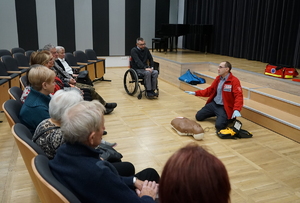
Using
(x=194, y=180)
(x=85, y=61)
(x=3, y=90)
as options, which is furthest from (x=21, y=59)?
(x=194, y=180)

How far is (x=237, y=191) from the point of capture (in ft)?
A: 7.76

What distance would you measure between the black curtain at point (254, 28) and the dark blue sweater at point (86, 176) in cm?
583

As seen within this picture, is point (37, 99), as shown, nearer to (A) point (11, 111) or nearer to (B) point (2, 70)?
(A) point (11, 111)

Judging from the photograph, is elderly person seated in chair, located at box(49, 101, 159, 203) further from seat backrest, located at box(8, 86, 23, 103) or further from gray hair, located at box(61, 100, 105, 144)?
seat backrest, located at box(8, 86, 23, 103)

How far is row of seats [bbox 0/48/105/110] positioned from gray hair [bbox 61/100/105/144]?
3.16 metres

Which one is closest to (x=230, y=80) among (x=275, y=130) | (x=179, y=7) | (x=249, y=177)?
(x=275, y=130)

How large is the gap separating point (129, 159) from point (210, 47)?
6.67 meters

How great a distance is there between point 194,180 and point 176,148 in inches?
94.8

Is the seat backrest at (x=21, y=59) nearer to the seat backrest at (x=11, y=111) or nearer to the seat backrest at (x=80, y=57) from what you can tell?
the seat backrest at (x=80, y=57)

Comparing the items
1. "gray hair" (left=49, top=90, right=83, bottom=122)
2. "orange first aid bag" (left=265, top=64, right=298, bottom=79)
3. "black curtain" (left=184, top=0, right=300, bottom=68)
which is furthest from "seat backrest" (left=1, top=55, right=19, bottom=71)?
"black curtain" (left=184, top=0, right=300, bottom=68)

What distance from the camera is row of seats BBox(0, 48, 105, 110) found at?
4176mm

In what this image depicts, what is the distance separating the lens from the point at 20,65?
547cm

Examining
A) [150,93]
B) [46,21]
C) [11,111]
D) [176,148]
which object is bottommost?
[176,148]

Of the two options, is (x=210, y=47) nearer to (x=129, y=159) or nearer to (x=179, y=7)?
(x=179, y=7)
